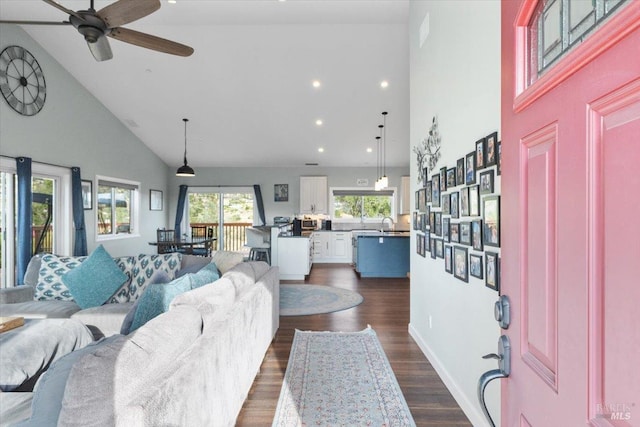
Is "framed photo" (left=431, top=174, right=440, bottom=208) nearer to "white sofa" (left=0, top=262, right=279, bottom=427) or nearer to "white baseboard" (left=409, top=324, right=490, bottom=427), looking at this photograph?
"white baseboard" (left=409, top=324, right=490, bottom=427)

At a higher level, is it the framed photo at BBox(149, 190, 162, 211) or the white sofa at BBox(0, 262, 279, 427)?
the framed photo at BBox(149, 190, 162, 211)

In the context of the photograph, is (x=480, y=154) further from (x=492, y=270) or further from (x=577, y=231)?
(x=577, y=231)

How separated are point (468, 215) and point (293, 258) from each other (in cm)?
470

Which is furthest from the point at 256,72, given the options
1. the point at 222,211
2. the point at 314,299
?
the point at 222,211

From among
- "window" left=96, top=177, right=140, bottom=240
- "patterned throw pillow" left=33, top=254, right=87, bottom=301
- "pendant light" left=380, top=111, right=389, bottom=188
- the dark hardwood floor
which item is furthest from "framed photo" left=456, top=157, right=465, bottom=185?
"window" left=96, top=177, right=140, bottom=240

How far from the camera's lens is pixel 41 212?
5309mm

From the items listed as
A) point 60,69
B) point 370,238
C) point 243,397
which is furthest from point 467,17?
point 60,69

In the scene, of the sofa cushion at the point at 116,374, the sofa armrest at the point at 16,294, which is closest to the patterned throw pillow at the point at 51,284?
the sofa armrest at the point at 16,294

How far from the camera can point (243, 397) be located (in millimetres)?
2195

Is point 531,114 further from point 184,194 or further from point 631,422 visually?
point 184,194

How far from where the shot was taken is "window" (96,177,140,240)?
6793 millimetres

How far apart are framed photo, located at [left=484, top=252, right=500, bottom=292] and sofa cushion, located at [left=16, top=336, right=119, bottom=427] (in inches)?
74.5

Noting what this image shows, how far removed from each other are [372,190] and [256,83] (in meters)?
4.73

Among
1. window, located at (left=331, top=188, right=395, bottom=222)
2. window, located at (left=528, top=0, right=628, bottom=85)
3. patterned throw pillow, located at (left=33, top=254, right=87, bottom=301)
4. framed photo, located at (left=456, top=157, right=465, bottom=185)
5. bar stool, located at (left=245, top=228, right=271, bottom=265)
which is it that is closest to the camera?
window, located at (left=528, top=0, right=628, bottom=85)
